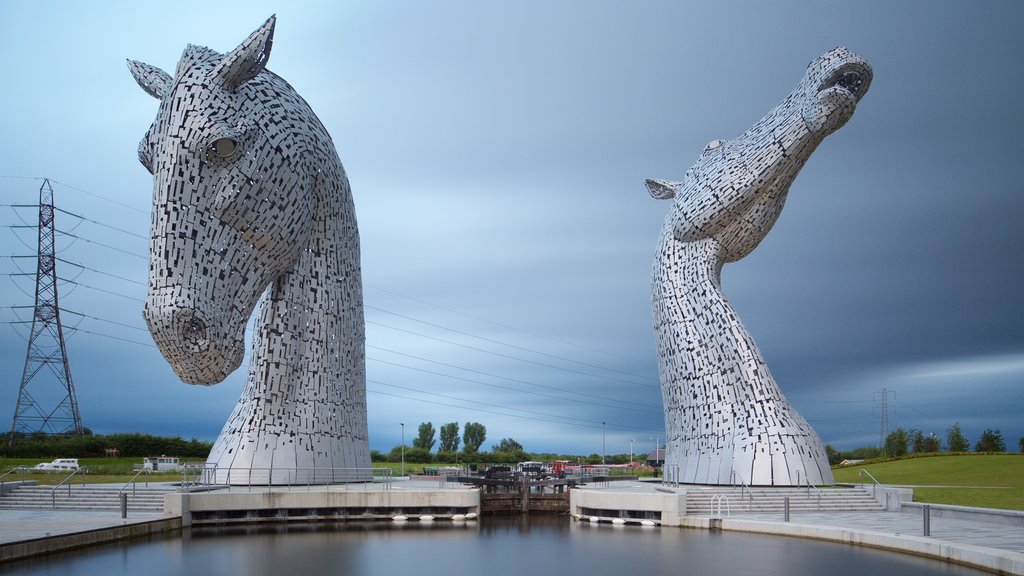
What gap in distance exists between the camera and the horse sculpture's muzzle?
47.3ft

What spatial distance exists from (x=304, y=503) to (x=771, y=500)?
8.88m

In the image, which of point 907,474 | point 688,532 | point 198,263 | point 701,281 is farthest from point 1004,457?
point 198,263

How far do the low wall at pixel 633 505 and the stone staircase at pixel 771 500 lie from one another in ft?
1.50

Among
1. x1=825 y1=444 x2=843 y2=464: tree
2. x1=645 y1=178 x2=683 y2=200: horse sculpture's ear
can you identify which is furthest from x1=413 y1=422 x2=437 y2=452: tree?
x1=645 y1=178 x2=683 y2=200: horse sculpture's ear

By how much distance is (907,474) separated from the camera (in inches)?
1102

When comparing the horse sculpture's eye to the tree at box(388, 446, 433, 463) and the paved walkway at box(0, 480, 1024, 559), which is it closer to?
the paved walkway at box(0, 480, 1024, 559)

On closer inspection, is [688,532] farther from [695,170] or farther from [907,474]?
[907,474]

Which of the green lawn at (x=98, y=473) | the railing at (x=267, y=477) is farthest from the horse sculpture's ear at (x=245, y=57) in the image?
the green lawn at (x=98, y=473)

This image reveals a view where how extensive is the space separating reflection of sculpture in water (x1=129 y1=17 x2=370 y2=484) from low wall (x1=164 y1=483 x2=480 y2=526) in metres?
1.04

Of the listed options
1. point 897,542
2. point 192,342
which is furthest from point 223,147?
point 897,542

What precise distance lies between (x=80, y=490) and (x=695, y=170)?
14.9m

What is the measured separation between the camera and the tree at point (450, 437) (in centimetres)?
6769

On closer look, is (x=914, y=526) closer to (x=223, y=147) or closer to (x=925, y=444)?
(x=223, y=147)

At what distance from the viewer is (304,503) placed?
16297 millimetres
